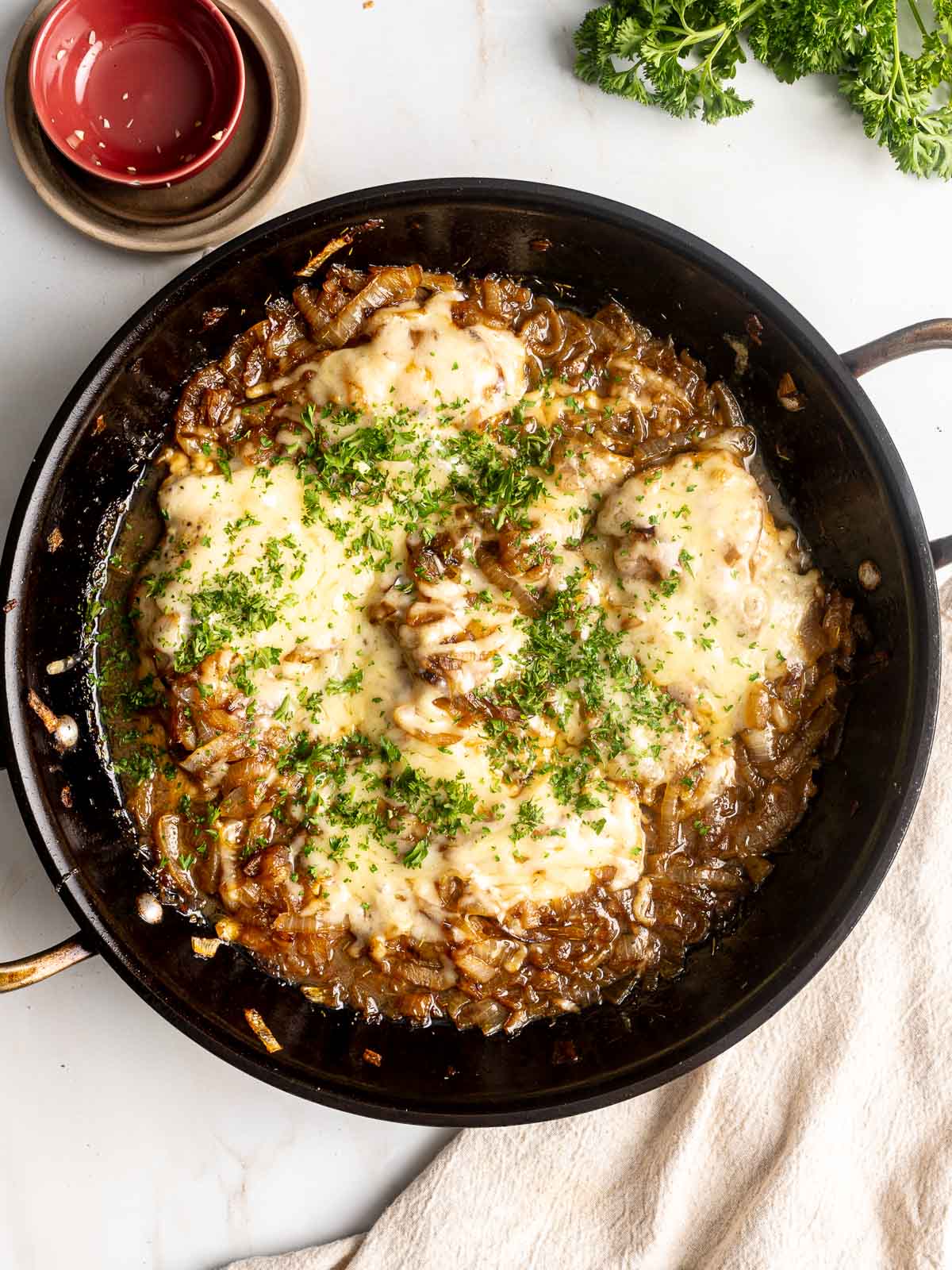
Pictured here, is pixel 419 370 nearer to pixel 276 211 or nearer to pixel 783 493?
pixel 276 211

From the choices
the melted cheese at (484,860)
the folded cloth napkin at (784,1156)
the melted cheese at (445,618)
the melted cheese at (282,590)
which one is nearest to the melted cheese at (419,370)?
the melted cheese at (445,618)

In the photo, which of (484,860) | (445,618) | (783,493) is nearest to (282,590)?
(445,618)

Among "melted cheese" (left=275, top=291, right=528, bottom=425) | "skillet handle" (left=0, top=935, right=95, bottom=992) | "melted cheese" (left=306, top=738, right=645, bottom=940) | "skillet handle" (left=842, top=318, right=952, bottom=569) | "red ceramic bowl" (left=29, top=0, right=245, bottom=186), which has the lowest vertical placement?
"melted cheese" (left=306, top=738, right=645, bottom=940)

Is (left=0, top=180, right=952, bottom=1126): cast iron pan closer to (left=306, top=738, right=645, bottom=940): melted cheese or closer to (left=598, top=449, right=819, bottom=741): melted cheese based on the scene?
(left=598, top=449, right=819, bottom=741): melted cheese

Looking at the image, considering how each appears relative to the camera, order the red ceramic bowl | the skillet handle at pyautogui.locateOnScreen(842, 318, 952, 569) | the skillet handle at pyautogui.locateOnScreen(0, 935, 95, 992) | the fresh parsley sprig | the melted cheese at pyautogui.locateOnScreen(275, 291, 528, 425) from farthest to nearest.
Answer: the fresh parsley sprig < the red ceramic bowl < the melted cheese at pyautogui.locateOnScreen(275, 291, 528, 425) < the skillet handle at pyautogui.locateOnScreen(842, 318, 952, 569) < the skillet handle at pyautogui.locateOnScreen(0, 935, 95, 992)

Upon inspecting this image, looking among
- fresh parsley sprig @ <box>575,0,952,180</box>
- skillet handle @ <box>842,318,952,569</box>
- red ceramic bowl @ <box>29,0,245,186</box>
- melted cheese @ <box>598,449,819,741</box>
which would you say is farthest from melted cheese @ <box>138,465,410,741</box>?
fresh parsley sprig @ <box>575,0,952,180</box>

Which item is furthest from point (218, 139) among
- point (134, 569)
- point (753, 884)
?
point (753, 884)

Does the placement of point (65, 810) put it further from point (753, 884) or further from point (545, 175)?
point (545, 175)
